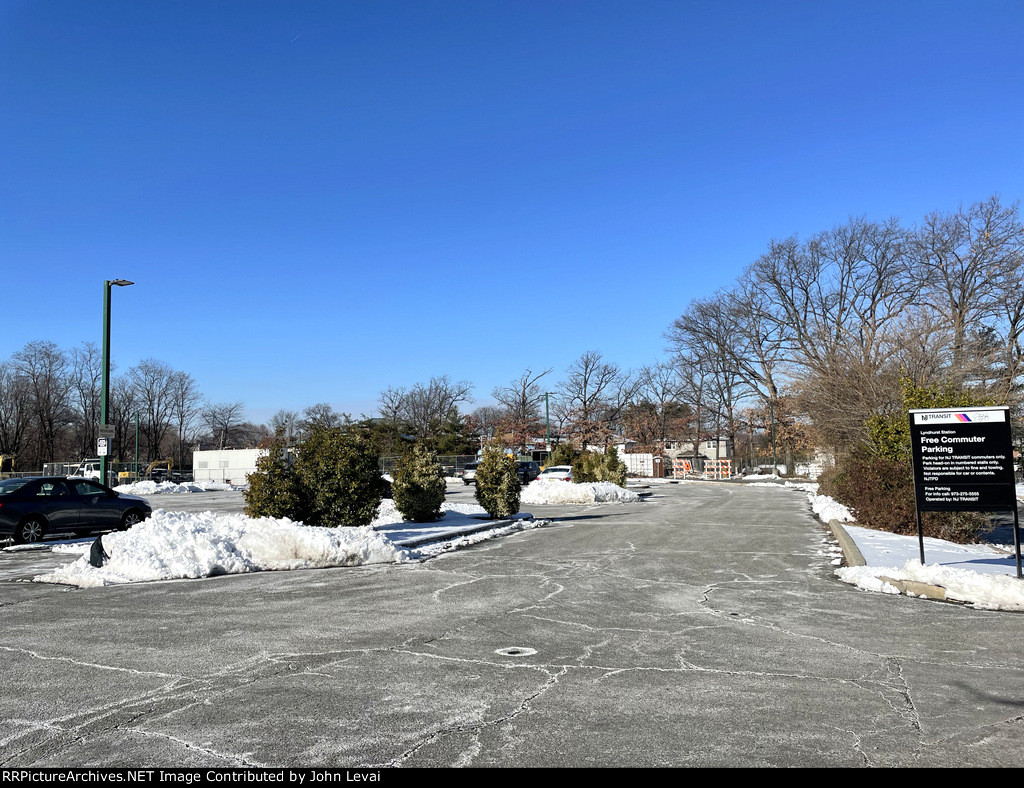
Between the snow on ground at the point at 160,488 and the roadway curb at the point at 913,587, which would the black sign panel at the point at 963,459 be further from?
the snow on ground at the point at 160,488

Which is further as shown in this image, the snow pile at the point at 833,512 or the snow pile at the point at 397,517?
the snow pile at the point at 833,512

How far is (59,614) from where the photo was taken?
9.07 meters

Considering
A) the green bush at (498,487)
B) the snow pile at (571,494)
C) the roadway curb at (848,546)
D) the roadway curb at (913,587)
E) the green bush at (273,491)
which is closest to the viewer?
the roadway curb at (913,587)

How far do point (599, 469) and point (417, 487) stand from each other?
1895 cm

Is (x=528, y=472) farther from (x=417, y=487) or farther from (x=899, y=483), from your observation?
(x=899, y=483)

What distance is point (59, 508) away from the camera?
17.9 m

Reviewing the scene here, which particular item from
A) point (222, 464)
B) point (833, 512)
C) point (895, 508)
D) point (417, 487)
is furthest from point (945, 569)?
point (222, 464)

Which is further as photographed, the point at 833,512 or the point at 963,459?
the point at 833,512

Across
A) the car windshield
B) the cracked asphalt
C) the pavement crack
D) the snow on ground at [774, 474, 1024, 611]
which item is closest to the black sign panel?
the snow on ground at [774, 474, 1024, 611]

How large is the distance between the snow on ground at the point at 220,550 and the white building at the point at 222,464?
175 feet

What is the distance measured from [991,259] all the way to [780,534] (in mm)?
34782

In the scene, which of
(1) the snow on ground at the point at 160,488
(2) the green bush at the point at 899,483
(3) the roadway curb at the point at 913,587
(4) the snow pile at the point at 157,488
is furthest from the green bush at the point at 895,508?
(4) the snow pile at the point at 157,488

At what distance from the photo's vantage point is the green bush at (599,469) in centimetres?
3666

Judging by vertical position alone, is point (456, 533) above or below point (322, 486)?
below
